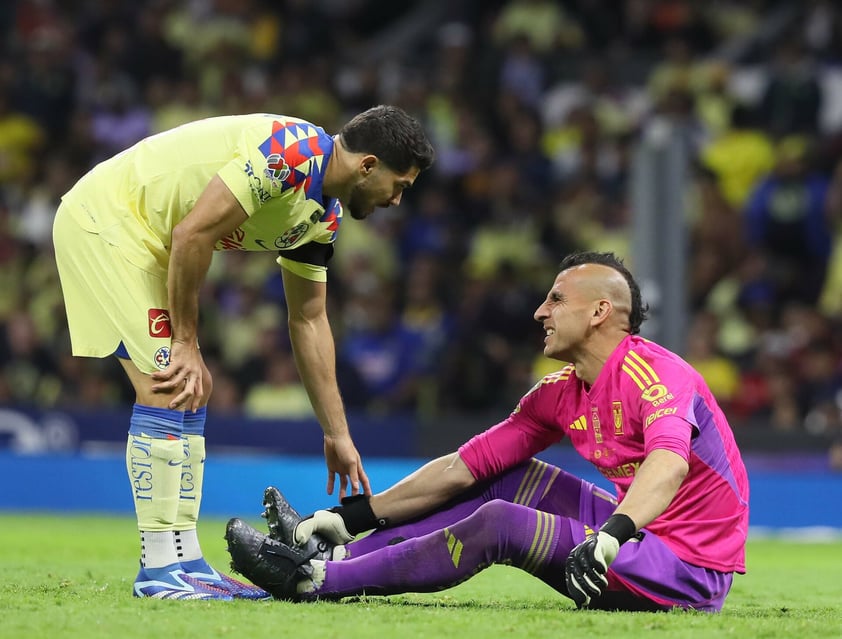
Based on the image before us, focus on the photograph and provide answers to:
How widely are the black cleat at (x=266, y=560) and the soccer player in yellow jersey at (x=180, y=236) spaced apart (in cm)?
30

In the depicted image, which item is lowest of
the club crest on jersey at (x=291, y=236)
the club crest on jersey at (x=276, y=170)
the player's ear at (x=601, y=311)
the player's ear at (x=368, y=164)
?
the player's ear at (x=601, y=311)

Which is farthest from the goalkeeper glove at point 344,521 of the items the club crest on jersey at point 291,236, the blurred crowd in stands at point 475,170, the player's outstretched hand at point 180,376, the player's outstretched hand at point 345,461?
the blurred crowd in stands at point 475,170

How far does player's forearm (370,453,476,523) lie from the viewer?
5.87 metres

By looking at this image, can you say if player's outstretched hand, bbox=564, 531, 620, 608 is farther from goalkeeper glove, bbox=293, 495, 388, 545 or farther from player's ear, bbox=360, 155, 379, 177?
player's ear, bbox=360, 155, 379, 177

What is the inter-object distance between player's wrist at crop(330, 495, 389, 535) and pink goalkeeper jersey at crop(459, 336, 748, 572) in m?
0.45

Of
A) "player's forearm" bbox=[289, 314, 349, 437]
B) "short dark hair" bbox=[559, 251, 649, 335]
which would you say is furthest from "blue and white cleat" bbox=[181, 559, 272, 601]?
"short dark hair" bbox=[559, 251, 649, 335]

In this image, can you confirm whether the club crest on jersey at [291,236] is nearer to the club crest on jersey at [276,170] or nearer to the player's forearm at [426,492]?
the club crest on jersey at [276,170]

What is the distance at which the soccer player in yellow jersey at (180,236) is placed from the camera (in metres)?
5.63

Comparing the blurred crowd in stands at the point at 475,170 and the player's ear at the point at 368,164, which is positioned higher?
the blurred crowd in stands at the point at 475,170

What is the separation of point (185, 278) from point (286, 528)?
1.08 m

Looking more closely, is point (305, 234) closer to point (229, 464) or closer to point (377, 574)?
point (377, 574)

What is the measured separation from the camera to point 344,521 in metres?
5.89

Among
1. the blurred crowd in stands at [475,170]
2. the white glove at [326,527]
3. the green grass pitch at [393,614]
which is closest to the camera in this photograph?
the green grass pitch at [393,614]

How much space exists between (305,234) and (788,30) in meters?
11.7
